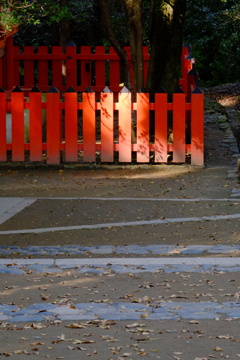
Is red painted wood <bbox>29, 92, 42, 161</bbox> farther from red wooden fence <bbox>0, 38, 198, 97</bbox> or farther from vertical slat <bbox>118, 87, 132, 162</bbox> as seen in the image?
red wooden fence <bbox>0, 38, 198, 97</bbox>

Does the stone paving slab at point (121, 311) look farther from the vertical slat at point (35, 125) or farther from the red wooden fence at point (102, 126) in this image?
the vertical slat at point (35, 125)

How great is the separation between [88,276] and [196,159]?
25.6 ft

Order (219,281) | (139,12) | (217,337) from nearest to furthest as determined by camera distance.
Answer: (217,337) → (219,281) → (139,12)

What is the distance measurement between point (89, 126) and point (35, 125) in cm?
95

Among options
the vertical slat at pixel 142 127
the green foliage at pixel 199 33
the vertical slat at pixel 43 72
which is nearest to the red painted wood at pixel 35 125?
the vertical slat at pixel 142 127

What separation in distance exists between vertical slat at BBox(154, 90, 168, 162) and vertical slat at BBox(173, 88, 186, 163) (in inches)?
6.2

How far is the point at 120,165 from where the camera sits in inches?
571

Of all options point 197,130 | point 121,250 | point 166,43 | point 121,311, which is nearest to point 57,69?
point 166,43

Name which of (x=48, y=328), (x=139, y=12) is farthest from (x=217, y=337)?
(x=139, y=12)

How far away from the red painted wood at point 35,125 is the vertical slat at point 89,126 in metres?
0.77

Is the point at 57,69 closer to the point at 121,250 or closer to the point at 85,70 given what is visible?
the point at 85,70

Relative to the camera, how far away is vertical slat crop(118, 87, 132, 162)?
47.4ft

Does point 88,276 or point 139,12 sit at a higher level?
point 139,12

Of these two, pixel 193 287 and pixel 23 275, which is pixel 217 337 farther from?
pixel 23 275
